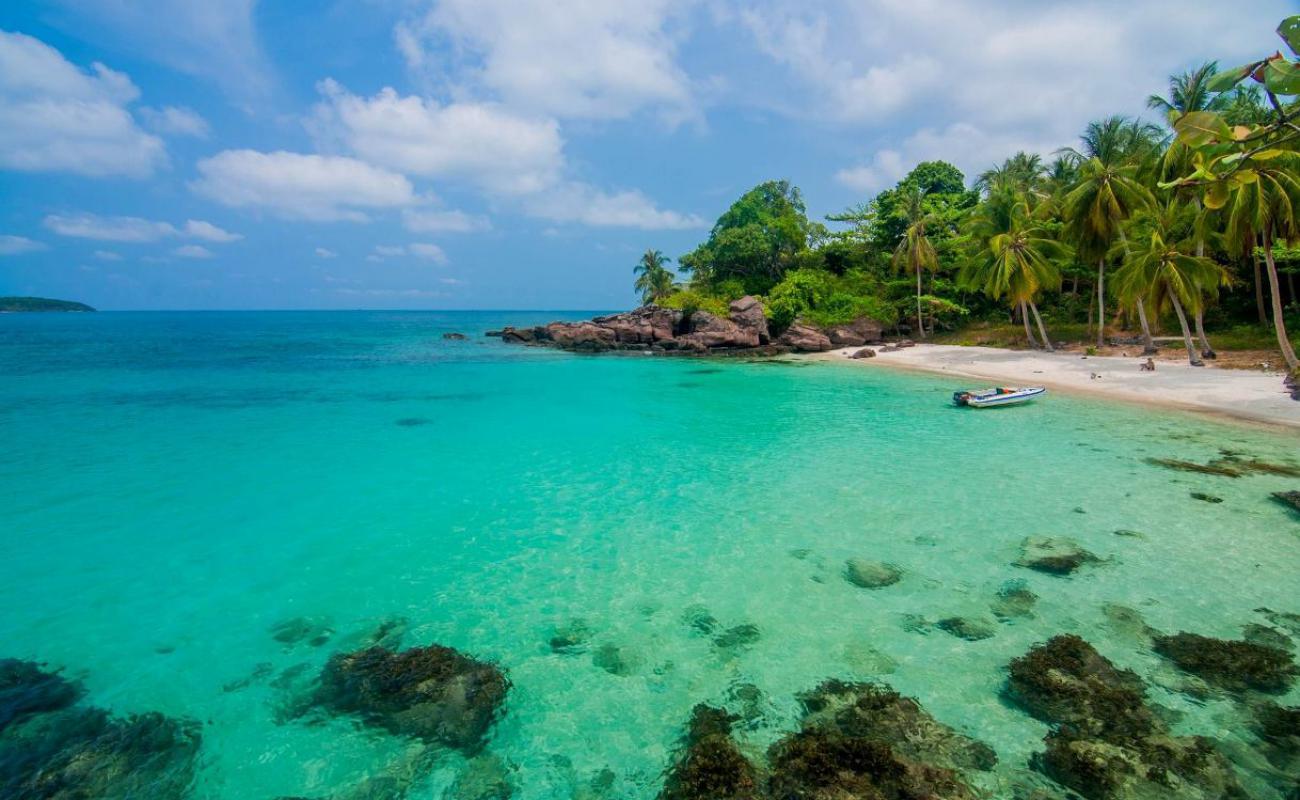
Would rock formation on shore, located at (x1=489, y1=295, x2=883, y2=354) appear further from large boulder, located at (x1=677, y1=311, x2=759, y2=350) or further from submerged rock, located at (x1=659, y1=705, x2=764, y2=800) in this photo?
submerged rock, located at (x1=659, y1=705, x2=764, y2=800)

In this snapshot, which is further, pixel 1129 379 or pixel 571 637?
pixel 1129 379

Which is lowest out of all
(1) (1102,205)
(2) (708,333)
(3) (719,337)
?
(3) (719,337)

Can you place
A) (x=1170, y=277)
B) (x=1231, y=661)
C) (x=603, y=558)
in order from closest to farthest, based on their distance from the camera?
(x=1231, y=661) < (x=603, y=558) < (x=1170, y=277)

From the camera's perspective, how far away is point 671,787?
21.0ft

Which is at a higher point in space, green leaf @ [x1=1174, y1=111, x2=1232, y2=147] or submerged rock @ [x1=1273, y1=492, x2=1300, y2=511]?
green leaf @ [x1=1174, y1=111, x2=1232, y2=147]

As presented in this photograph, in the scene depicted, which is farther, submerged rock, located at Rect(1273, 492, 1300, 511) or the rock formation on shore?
the rock formation on shore

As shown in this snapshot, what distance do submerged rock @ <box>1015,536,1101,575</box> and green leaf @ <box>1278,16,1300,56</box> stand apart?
10.4 m

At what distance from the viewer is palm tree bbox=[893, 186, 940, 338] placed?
4688cm

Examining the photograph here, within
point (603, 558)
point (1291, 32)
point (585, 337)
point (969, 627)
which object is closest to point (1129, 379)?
point (969, 627)

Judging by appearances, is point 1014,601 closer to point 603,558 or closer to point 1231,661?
point 1231,661

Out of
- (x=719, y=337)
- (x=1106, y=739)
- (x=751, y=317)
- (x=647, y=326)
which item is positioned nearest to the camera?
(x=1106, y=739)

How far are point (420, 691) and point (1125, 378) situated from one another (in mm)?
32697

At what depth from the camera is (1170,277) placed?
26.9 meters

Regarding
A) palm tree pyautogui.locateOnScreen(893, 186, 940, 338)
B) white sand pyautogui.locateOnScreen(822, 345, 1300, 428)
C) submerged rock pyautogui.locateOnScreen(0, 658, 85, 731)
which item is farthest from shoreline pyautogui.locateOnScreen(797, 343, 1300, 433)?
submerged rock pyautogui.locateOnScreen(0, 658, 85, 731)
